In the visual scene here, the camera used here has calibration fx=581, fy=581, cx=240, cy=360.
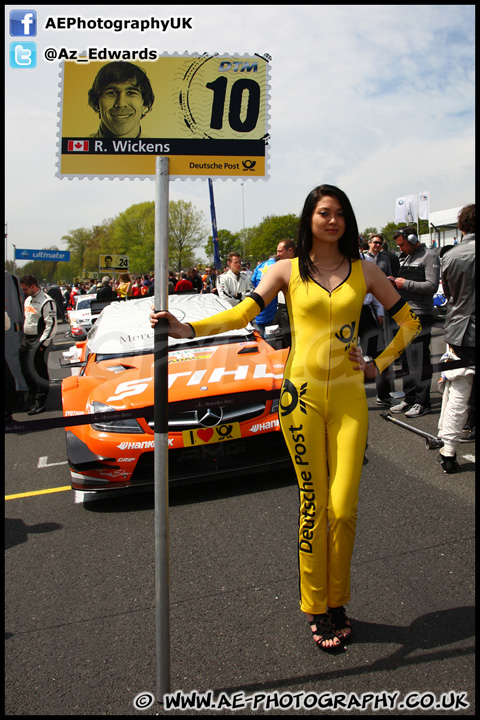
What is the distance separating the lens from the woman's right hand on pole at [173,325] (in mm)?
2236

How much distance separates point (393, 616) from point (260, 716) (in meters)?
0.90

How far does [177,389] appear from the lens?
172 inches

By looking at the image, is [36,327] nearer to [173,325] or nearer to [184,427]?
[184,427]

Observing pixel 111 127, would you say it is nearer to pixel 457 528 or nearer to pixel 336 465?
pixel 336 465

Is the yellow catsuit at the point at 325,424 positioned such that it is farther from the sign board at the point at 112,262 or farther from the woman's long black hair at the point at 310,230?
the sign board at the point at 112,262

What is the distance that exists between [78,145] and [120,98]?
243 mm

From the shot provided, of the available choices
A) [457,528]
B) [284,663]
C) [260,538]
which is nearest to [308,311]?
[284,663]

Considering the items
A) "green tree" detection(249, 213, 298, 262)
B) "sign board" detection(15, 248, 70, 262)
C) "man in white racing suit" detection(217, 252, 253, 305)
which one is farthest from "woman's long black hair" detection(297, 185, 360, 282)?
"green tree" detection(249, 213, 298, 262)

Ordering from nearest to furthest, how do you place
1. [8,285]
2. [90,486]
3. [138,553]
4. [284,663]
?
1. [284,663]
2. [138,553]
3. [90,486]
4. [8,285]

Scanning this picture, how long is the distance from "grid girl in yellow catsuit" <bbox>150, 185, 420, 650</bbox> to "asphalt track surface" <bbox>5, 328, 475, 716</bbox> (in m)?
0.27

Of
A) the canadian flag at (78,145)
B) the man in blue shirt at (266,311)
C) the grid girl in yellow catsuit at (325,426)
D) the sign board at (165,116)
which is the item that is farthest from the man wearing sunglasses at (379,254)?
the canadian flag at (78,145)

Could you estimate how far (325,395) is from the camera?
102 inches
